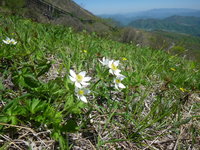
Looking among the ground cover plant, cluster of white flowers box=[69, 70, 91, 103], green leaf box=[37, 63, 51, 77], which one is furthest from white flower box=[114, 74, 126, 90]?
green leaf box=[37, 63, 51, 77]

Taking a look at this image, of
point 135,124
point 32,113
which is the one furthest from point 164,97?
point 32,113

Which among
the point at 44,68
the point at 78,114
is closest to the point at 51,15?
the point at 44,68

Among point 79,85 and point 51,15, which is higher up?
point 51,15

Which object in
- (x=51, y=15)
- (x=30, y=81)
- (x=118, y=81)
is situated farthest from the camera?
(x=51, y=15)

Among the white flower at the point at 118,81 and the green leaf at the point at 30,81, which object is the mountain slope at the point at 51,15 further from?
the green leaf at the point at 30,81

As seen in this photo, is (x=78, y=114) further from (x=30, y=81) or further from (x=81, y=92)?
(x=30, y=81)

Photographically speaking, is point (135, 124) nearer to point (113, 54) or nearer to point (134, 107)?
point (134, 107)

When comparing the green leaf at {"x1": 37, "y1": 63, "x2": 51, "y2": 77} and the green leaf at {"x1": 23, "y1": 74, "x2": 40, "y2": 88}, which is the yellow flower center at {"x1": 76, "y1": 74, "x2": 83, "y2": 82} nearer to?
the green leaf at {"x1": 23, "y1": 74, "x2": 40, "y2": 88}

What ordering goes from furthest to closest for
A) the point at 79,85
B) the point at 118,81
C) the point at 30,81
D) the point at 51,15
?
the point at 51,15, the point at 118,81, the point at 30,81, the point at 79,85

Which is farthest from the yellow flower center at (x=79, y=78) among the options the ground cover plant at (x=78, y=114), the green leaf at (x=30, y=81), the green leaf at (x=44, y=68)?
the green leaf at (x=44, y=68)

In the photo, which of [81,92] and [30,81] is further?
[30,81]

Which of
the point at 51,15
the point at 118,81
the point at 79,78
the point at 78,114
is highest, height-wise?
the point at 51,15
